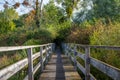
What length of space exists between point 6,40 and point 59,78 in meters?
26.5

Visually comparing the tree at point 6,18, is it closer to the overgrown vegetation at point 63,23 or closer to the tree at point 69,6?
the overgrown vegetation at point 63,23

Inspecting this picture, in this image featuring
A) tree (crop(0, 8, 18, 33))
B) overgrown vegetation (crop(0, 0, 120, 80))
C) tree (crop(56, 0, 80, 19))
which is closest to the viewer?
overgrown vegetation (crop(0, 0, 120, 80))

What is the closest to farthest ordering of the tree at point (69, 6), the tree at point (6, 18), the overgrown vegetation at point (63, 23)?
the overgrown vegetation at point (63, 23) < the tree at point (6, 18) < the tree at point (69, 6)

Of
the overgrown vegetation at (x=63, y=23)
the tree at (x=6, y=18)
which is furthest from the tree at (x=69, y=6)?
the tree at (x=6, y=18)

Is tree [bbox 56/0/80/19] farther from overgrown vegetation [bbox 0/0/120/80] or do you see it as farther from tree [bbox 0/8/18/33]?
tree [bbox 0/8/18/33]

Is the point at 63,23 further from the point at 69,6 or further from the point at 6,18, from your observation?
the point at 6,18

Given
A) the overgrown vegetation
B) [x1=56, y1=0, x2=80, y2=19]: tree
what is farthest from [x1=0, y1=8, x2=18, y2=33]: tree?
[x1=56, y1=0, x2=80, y2=19]: tree

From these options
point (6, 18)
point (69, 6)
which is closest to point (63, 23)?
point (69, 6)

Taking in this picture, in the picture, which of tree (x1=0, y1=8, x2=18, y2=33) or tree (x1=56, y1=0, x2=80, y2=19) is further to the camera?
tree (x1=56, y1=0, x2=80, y2=19)

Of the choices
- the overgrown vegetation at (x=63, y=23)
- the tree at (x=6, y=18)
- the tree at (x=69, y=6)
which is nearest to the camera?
the overgrown vegetation at (x=63, y=23)

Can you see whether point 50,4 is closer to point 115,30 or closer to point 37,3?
point 37,3

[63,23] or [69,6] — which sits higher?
[69,6]

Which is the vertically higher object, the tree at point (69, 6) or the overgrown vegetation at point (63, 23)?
the tree at point (69, 6)

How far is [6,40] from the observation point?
34.1 m
